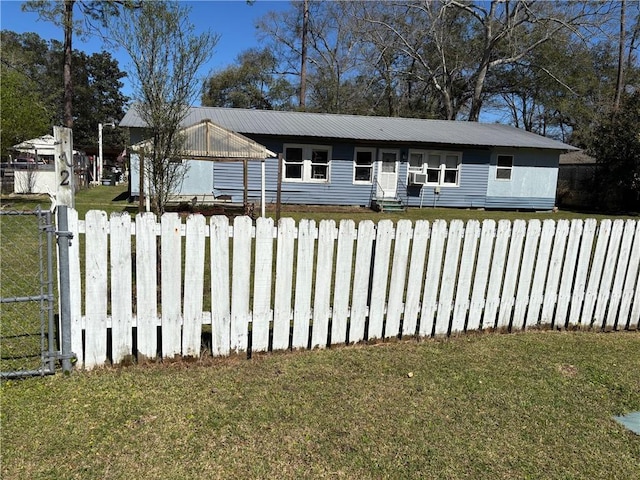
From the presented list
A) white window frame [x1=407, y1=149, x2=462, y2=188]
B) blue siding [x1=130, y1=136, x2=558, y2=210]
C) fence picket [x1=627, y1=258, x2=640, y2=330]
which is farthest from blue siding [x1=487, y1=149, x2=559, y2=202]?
fence picket [x1=627, y1=258, x2=640, y2=330]

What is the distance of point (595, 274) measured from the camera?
473 centimetres

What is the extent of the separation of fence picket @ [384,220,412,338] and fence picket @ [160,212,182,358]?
1817 mm

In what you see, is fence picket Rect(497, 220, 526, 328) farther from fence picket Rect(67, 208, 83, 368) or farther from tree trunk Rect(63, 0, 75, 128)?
tree trunk Rect(63, 0, 75, 128)

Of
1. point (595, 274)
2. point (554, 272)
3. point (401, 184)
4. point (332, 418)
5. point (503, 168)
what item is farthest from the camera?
point (503, 168)

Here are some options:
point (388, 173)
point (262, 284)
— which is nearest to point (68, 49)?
point (388, 173)

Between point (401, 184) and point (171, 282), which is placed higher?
point (401, 184)

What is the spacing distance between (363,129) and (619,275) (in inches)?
622

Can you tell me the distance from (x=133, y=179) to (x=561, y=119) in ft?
117

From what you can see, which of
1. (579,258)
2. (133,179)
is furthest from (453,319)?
(133,179)

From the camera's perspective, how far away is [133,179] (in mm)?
15914

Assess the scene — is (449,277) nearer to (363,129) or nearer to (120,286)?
(120,286)

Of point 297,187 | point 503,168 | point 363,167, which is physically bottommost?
point 297,187

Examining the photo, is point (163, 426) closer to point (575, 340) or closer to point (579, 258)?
point (575, 340)

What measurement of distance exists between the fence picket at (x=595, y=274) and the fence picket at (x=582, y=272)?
48mm
